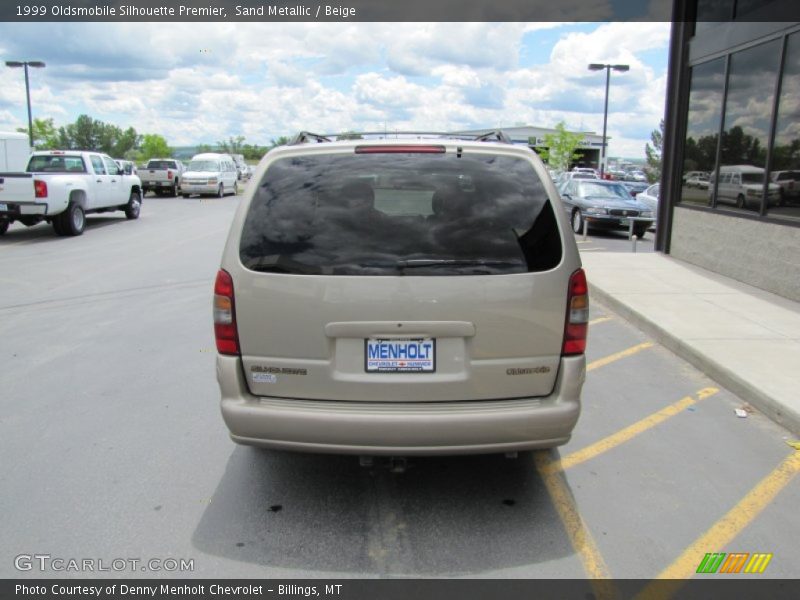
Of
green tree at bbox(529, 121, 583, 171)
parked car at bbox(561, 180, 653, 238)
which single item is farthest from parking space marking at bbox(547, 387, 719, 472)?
green tree at bbox(529, 121, 583, 171)

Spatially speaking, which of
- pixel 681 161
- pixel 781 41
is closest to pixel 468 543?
pixel 781 41

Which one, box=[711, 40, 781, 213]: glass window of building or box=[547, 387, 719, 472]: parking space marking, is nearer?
box=[547, 387, 719, 472]: parking space marking

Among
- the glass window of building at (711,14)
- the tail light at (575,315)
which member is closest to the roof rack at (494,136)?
the tail light at (575,315)

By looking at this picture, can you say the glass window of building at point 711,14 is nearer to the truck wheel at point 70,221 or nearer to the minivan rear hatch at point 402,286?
the minivan rear hatch at point 402,286

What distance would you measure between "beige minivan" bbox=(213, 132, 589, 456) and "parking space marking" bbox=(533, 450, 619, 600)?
18.1 inches

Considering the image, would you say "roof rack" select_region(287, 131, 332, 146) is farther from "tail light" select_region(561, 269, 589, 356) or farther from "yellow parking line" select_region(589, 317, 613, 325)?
"yellow parking line" select_region(589, 317, 613, 325)

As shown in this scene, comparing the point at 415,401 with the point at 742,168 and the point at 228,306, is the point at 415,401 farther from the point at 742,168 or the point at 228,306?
→ the point at 742,168

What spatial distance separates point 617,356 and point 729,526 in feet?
10.4

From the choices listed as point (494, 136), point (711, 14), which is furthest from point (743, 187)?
point (494, 136)

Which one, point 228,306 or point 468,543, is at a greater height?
point 228,306

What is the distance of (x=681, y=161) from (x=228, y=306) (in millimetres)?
11599

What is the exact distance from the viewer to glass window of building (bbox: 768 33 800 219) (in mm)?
8758

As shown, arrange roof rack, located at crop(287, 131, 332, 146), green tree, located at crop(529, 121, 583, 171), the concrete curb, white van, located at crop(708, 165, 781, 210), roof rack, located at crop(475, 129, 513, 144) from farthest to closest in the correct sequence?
1. green tree, located at crop(529, 121, 583, 171)
2. white van, located at crop(708, 165, 781, 210)
3. the concrete curb
4. roof rack, located at crop(475, 129, 513, 144)
5. roof rack, located at crop(287, 131, 332, 146)

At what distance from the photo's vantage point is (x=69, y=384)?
5438mm
